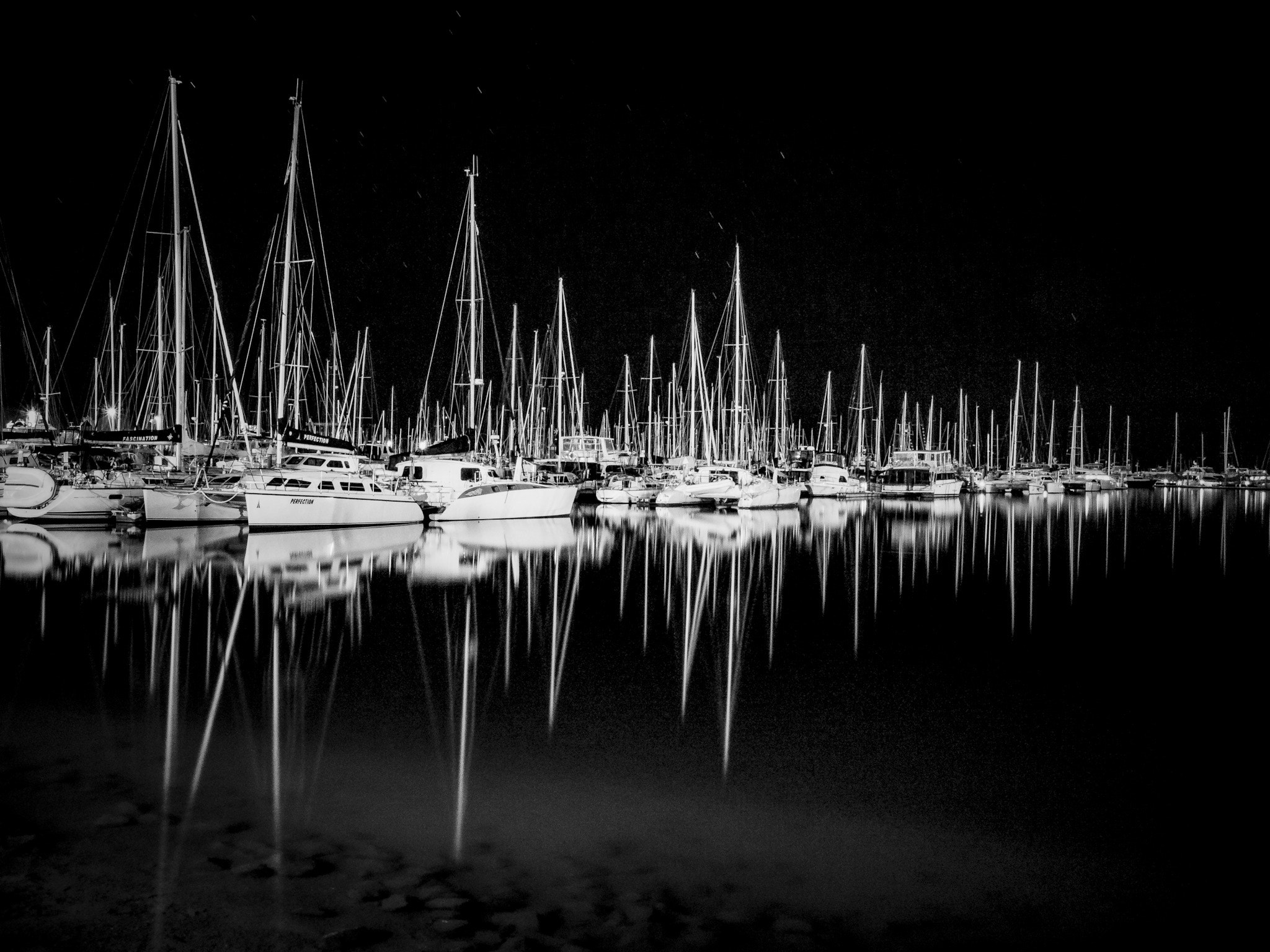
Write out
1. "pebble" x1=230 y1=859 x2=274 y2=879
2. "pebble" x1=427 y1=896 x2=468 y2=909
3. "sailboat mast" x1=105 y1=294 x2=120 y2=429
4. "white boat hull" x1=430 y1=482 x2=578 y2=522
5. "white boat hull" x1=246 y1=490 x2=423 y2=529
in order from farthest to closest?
1. "sailboat mast" x1=105 y1=294 x2=120 y2=429
2. "white boat hull" x1=430 y1=482 x2=578 y2=522
3. "white boat hull" x1=246 y1=490 x2=423 y2=529
4. "pebble" x1=230 y1=859 x2=274 y2=879
5. "pebble" x1=427 y1=896 x2=468 y2=909

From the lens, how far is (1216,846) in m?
6.14

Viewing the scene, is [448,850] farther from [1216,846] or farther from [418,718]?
[1216,846]

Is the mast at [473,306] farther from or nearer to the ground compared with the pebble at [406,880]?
farther from the ground

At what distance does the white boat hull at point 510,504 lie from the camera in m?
35.5

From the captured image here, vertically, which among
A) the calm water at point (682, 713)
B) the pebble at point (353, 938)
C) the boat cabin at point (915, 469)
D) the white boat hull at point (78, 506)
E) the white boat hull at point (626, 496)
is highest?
the boat cabin at point (915, 469)

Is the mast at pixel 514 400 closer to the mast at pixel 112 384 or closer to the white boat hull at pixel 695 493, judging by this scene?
the white boat hull at pixel 695 493

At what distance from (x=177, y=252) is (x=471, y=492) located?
43.1 feet

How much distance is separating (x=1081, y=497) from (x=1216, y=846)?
82.0 metres

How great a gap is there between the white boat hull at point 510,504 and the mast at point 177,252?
30.9ft

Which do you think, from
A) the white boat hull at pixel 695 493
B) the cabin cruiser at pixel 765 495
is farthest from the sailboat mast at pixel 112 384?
the cabin cruiser at pixel 765 495

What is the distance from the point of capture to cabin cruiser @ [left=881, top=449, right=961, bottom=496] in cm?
7494

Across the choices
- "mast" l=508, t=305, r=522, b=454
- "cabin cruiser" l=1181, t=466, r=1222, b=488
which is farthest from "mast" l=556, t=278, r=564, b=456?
"cabin cruiser" l=1181, t=466, r=1222, b=488

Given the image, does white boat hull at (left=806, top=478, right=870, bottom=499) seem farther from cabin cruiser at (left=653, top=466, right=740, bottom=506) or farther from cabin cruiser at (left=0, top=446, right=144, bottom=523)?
cabin cruiser at (left=0, top=446, right=144, bottom=523)

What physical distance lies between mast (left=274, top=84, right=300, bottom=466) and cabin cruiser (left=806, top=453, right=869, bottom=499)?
145 feet
